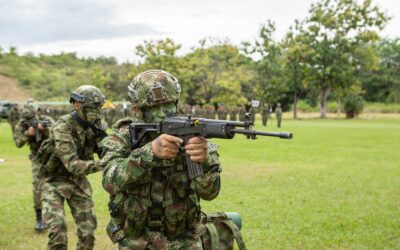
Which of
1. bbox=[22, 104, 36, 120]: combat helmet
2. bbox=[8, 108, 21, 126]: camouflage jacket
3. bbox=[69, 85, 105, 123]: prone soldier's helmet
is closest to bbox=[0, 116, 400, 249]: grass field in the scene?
bbox=[22, 104, 36, 120]: combat helmet

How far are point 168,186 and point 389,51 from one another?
79758 millimetres

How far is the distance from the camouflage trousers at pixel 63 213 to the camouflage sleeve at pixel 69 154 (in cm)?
39

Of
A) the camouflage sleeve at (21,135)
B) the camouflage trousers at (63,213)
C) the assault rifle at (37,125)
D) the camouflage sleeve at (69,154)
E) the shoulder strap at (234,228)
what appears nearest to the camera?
the shoulder strap at (234,228)

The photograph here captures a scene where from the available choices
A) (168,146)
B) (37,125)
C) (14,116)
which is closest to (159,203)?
(168,146)

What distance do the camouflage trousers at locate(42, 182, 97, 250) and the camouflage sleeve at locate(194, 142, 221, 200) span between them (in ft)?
7.92

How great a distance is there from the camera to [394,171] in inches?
530

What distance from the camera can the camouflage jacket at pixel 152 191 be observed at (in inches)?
129

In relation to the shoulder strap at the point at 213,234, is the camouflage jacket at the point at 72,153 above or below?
above

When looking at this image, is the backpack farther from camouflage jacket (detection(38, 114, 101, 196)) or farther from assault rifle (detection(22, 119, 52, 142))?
assault rifle (detection(22, 119, 52, 142))

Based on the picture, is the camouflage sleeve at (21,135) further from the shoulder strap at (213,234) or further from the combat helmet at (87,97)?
the shoulder strap at (213,234)

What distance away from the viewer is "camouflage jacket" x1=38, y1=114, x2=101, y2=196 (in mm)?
5332

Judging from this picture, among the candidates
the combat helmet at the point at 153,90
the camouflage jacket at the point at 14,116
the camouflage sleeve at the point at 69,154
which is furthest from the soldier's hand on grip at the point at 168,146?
the camouflage jacket at the point at 14,116

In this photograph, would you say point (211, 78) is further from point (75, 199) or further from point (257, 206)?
point (75, 199)

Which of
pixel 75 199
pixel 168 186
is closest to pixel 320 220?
pixel 75 199
